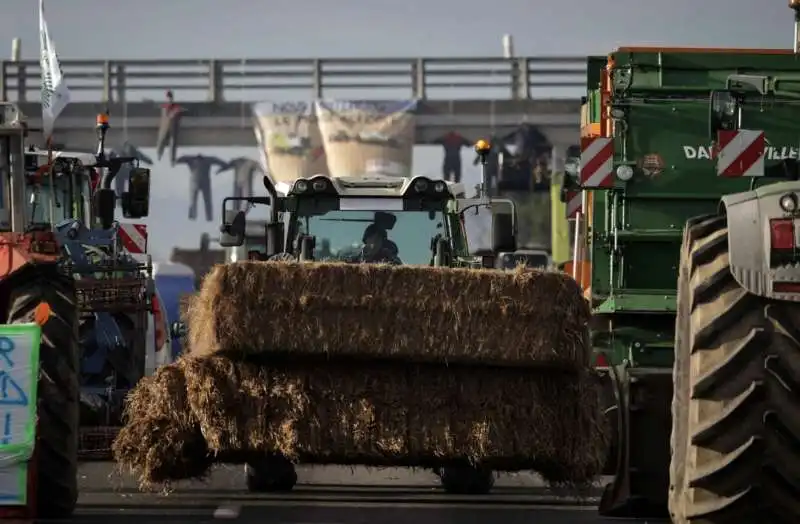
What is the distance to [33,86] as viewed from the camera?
4225 centimetres

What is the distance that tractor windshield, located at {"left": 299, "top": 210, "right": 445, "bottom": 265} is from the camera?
16.1 meters

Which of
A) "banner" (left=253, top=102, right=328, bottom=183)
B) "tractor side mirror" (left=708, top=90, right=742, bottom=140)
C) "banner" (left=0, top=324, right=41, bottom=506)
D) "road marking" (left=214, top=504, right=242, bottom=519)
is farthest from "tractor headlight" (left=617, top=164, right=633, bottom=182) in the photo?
"banner" (left=253, top=102, right=328, bottom=183)

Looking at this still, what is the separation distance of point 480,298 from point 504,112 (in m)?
30.7

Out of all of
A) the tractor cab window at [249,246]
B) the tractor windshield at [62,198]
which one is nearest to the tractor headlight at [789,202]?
the tractor cab window at [249,246]

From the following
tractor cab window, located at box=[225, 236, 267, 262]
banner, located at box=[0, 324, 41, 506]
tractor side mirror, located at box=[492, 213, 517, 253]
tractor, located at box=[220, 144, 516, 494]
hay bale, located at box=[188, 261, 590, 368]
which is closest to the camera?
hay bale, located at box=[188, 261, 590, 368]

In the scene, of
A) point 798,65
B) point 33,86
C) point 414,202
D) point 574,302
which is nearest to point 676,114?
point 798,65

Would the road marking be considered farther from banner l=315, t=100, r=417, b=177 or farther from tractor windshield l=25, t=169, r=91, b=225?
banner l=315, t=100, r=417, b=177

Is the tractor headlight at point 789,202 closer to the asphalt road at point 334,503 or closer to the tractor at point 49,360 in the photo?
the asphalt road at point 334,503

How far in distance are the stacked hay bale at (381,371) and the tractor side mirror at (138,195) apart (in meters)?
6.08

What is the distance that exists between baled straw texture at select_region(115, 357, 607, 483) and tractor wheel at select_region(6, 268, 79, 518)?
904 mm

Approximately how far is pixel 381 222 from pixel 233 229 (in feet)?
4.14

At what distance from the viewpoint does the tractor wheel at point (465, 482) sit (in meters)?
14.9

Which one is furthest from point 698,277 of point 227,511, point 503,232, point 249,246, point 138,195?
point 249,246

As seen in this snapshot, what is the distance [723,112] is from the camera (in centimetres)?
1418
